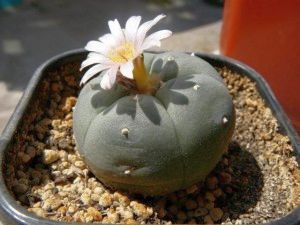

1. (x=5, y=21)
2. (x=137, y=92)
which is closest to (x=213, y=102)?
(x=137, y=92)

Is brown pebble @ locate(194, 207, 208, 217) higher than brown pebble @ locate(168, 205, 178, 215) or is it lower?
lower

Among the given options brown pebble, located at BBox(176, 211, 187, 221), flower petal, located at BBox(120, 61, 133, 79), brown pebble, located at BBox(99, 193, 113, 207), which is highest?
flower petal, located at BBox(120, 61, 133, 79)

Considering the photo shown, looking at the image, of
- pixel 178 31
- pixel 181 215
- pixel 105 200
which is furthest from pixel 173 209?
pixel 178 31

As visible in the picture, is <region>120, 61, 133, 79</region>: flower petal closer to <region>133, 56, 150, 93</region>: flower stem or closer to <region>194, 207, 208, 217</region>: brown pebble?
<region>133, 56, 150, 93</region>: flower stem

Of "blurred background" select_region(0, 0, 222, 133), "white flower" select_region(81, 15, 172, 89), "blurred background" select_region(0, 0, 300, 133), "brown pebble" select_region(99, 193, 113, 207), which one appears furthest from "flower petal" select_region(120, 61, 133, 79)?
"blurred background" select_region(0, 0, 222, 133)

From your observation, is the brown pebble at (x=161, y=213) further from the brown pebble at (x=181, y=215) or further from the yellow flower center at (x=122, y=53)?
the yellow flower center at (x=122, y=53)
